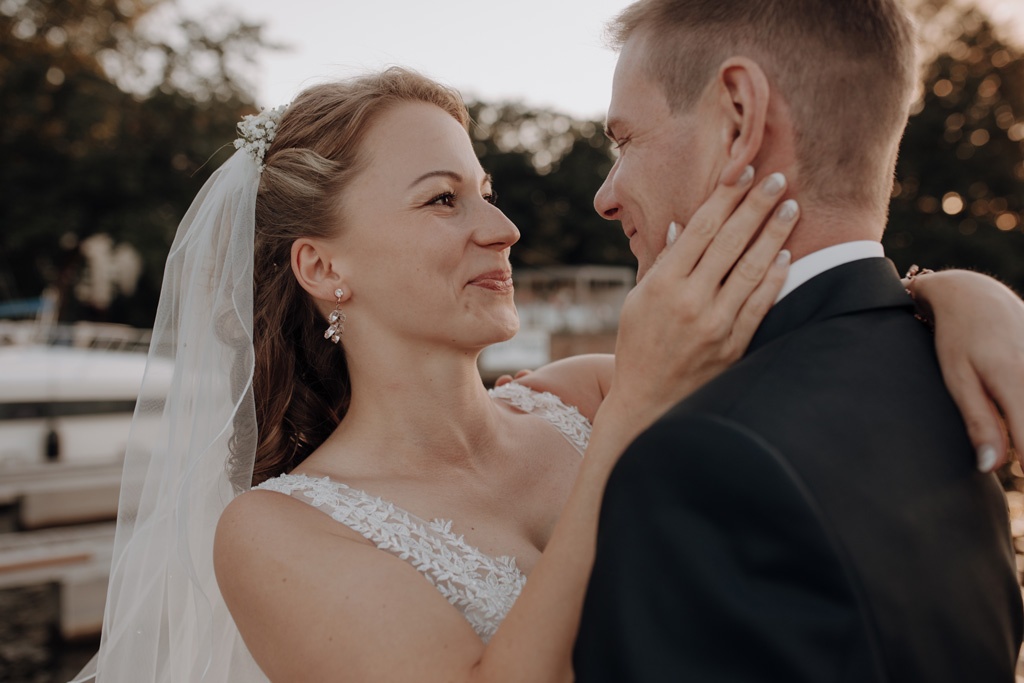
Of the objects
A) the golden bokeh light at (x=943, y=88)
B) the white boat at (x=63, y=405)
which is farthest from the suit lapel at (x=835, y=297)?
the golden bokeh light at (x=943, y=88)

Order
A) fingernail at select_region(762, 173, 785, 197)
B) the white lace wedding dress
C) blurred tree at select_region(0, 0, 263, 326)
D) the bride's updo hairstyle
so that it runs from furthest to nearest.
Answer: blurred tree at select_region(0, 0, 263, 326) < the bride's updo hairstyle < the white lace wedding dress < fingernail at select_region(762, 173, 785, 197)

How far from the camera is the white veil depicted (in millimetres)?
2693

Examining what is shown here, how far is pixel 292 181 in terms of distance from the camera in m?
2.82

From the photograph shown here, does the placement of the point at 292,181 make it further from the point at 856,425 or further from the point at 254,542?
the point at 856,425

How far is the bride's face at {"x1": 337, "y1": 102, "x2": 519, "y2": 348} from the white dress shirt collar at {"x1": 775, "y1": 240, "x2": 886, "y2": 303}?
121cm

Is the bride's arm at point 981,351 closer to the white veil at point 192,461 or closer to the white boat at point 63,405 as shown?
the white veil at point 192,461

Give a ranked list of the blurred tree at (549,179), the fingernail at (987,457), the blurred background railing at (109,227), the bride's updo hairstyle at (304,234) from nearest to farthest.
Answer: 1. the fingernail at (987,457)
2. the bride's updo hairstyle at (304,234)
3. the blurred background railing at (109,227)
4. the blurred tree at (549,179)

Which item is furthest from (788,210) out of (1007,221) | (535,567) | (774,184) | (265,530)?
(1007,221)

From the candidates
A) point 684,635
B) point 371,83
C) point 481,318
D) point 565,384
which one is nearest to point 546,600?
point 684,635

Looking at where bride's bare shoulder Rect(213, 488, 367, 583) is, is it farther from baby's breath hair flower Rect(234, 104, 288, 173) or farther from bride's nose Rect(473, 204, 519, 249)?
baby's breath hair flower Rect(234, 104, 288, 173)

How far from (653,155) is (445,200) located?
43.4 inches

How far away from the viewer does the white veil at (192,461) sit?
2.69 meters

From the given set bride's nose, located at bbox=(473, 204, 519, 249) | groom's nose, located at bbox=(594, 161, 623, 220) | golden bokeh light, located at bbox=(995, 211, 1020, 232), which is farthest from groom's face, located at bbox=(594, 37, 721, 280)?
golden bokeh light, located at bbox=(995, 211, 1020, 232)

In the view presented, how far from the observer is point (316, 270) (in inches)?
112
